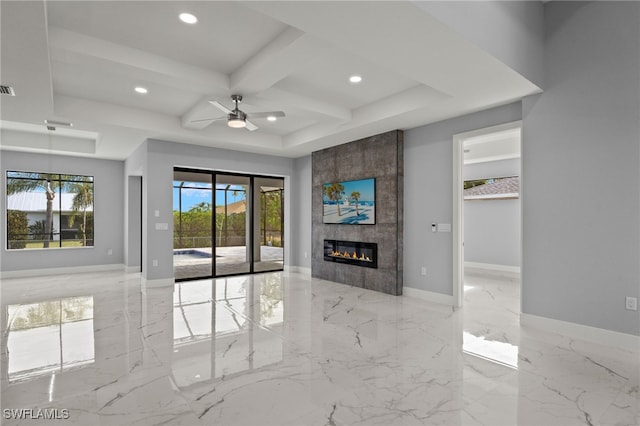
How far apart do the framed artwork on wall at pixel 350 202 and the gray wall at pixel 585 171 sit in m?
2.52

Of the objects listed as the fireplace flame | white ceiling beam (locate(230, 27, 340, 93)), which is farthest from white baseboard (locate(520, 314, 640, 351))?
white ceiling beam (locate(230, 27, 340, 93))

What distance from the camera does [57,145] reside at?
7418 mm

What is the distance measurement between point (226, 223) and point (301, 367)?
17.1 ft

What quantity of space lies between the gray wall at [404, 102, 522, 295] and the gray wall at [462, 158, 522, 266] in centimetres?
374

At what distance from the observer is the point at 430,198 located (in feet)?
17.5

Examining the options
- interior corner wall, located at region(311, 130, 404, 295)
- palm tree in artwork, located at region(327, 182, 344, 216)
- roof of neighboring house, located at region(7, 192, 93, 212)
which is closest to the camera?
interior corner wall, located at region(311, 130, 404, 295)

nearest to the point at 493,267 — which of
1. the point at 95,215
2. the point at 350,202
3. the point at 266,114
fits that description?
the point at 350,202

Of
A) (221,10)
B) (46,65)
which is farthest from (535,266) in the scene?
(46,65)

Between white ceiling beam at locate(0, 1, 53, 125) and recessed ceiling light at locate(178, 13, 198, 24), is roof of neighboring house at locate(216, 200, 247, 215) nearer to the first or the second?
white ceiling beam at locate(0, 1, 53, 125)

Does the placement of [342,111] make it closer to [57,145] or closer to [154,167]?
[154,167]

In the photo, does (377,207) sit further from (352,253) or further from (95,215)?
(95,215)

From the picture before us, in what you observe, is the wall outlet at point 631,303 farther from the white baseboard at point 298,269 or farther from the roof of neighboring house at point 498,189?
the white baseboard at point 298,269

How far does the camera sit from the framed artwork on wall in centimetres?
608

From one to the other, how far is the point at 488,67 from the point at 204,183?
19.5ft
